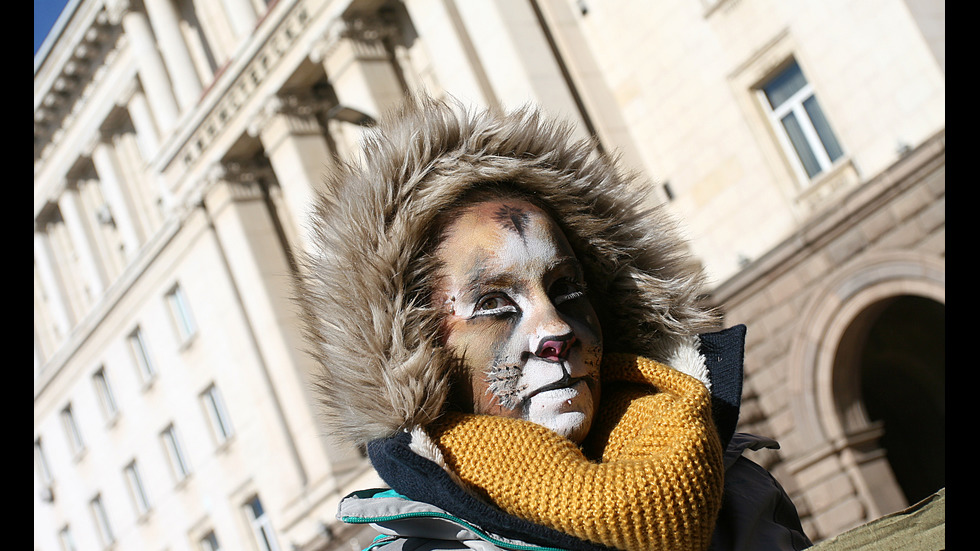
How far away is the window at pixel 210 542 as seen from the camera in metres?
21.5

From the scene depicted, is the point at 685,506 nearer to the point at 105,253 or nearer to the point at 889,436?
the point at 889,436

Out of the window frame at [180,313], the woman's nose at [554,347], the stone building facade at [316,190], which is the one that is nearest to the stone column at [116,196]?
the stone building facade at [316,190]

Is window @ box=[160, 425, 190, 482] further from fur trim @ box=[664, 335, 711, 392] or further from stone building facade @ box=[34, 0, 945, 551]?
fur trim @ box=[664, 335, 711, 392]

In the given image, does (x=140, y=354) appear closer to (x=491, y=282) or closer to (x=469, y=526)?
(x=491, y=282)

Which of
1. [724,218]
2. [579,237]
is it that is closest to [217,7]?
[724,218]

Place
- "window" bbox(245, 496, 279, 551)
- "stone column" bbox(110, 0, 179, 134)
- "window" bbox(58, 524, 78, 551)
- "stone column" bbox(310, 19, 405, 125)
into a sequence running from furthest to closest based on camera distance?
"window" bbox(58, 524, 78, 551), "stone column" bbox(110, 0, 179, 134), "window" bbox(245, 496, 279, 551), "stone column" bbox(310, 19, 405, 125)

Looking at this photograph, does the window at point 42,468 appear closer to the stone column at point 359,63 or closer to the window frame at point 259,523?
the window frame at point 259,523

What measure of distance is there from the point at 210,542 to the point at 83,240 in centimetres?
911

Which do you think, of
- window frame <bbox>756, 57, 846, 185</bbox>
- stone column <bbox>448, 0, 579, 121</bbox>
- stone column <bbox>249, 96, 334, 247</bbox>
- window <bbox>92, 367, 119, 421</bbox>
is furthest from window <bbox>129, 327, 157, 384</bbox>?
window frame <bbox>756, 57, 846, 185</bbox>

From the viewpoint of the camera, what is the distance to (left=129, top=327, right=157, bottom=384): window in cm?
2338

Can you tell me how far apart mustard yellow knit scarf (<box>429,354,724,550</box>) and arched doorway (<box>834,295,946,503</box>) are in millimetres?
11663

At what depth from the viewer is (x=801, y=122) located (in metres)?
12.7

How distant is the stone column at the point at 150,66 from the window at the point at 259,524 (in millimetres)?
8333

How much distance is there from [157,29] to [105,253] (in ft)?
21.5
